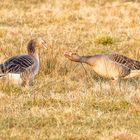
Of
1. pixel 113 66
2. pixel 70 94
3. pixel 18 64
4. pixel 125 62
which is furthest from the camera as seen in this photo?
pixel 125 62

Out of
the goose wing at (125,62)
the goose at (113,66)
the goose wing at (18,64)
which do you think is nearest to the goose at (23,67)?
the goose wing at (18,64)

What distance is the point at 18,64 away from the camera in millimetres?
9578

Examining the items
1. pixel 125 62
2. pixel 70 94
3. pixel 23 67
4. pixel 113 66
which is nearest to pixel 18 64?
pixel 23 67

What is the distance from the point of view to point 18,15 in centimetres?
2164

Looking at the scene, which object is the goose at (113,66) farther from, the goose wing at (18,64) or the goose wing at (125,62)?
the goose wing at (18,64)

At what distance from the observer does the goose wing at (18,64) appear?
945 centimetres

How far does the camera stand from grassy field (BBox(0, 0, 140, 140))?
23.6 ft

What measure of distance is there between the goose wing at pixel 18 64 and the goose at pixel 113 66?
2.46ft

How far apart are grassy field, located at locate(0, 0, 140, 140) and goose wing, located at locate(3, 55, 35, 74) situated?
0.79 ft

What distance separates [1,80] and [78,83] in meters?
1.34

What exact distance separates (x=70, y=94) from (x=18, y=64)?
115 cm

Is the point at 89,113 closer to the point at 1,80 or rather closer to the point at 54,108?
the point at 54,108

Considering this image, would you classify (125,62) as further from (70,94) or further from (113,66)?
(70,94)

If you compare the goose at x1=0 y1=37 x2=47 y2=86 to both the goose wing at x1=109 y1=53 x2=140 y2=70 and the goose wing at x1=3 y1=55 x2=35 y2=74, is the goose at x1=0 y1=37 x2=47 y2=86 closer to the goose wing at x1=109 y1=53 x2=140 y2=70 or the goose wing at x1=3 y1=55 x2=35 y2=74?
the goose wing at x1=3 y1=55 x2=35 y2=74
